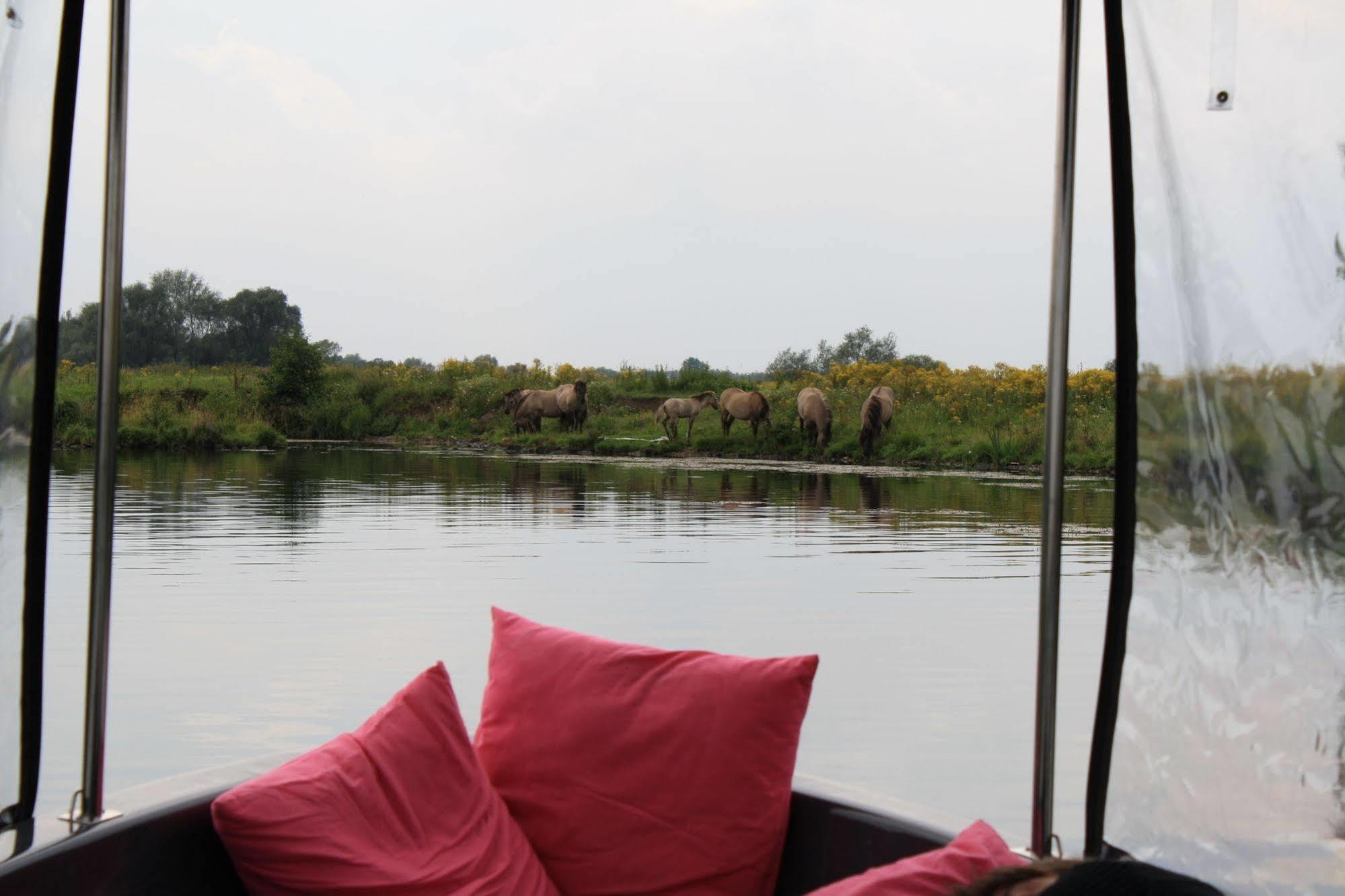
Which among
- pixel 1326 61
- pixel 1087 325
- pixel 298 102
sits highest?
pixel 298 102

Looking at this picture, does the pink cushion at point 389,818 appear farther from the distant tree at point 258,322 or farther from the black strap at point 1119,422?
the distant tree at point 258,322

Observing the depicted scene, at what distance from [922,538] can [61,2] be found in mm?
7626

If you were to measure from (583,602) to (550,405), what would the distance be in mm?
11605

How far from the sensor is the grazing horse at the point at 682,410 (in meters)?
16.5

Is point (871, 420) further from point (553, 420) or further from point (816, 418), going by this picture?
point (553, 420)

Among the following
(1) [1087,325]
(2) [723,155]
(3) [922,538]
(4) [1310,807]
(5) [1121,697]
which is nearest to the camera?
(4) [1310,807]

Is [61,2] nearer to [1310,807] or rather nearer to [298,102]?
[1310,807]

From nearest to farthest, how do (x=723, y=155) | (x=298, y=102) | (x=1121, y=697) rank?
(x=1121, y=697)
(x=723, y=155)
(x=298, y=102)

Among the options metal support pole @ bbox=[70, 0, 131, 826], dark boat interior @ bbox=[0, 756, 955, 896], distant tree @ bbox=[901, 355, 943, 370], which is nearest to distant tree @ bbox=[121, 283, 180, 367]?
distant tree @ bbox=[901, 355, 943, 370]

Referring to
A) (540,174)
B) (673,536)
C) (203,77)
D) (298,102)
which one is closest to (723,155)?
(540,174)

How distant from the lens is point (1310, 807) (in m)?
1.00

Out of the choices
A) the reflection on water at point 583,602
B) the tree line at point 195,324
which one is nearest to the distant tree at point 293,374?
the tree line at point 195,324

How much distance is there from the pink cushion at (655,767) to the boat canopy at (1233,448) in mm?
315

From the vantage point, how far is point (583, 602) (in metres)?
5.97
